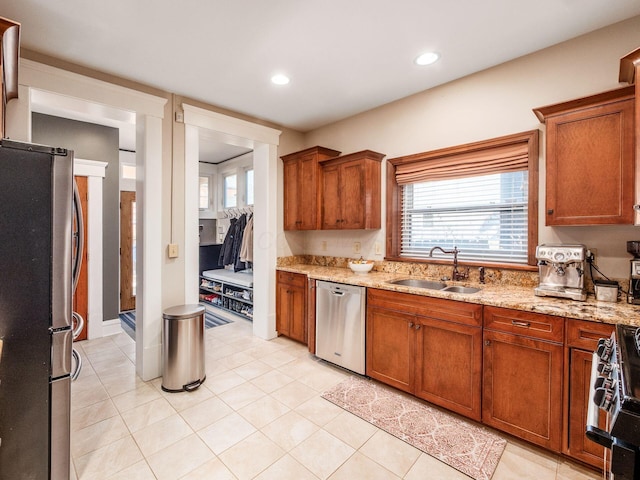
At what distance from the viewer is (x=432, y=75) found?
2693 millimetres

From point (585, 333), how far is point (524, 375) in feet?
1.40

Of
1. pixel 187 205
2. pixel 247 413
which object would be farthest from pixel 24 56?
pixel 247 413

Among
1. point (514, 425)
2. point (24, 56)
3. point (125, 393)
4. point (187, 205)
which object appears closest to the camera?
point (514, 425)

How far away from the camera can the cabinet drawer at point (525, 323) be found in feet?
5.85

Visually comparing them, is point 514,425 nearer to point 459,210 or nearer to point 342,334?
point 342,334

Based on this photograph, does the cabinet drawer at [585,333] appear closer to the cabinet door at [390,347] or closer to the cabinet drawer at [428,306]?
the cabinet drawer at [428,306]

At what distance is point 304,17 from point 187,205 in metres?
1.97

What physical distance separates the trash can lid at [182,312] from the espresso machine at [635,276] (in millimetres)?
3065

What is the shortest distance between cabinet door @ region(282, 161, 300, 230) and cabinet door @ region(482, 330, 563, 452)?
99.1 inches

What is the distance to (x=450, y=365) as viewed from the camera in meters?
2.22

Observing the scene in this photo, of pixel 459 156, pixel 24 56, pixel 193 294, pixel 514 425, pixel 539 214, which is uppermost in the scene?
pixel 24 56

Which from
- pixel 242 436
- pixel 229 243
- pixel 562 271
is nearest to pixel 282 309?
pixel 242 436

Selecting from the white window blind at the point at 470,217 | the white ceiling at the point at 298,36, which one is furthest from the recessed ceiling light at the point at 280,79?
the white window blind at the point at 470,217

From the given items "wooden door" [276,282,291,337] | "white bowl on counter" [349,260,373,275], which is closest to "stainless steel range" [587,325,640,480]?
"white bowl on counter" [349,260,373,275]
